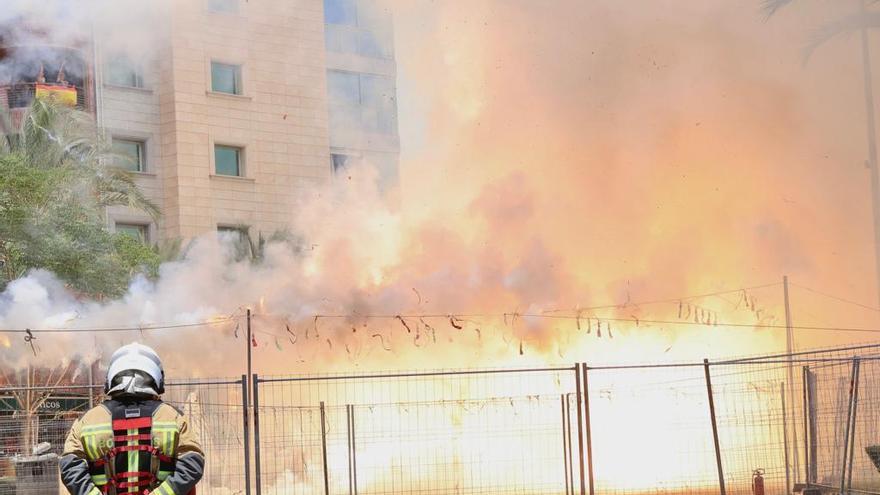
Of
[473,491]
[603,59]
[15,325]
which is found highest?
[603,59]

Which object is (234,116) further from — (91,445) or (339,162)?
(91,445)

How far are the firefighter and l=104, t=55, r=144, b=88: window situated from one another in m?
36.9

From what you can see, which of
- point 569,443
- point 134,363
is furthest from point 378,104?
point 134,363

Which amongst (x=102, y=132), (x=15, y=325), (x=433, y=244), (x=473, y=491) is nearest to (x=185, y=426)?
(x=473, y=491)

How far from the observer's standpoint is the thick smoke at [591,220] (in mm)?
26703

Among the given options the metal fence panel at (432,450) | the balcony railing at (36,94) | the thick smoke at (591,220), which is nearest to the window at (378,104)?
the balcony railing at (36,94)

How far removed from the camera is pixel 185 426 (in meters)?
7.12

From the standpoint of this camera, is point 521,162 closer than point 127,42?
Yes

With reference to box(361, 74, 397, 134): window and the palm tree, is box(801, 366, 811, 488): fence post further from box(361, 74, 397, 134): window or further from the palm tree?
box(361, 74, 397, 134): window

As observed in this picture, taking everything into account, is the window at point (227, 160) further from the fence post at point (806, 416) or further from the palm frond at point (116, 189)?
the fence post at point (806, 416)

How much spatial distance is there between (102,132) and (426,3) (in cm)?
1428

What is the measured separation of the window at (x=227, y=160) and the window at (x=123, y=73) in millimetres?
3322

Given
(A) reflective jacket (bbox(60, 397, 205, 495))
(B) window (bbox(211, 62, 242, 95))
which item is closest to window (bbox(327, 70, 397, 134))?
(B) window (bbox(211, 62, 242, 95))

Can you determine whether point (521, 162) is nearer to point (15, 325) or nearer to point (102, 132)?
point (15, 325)
